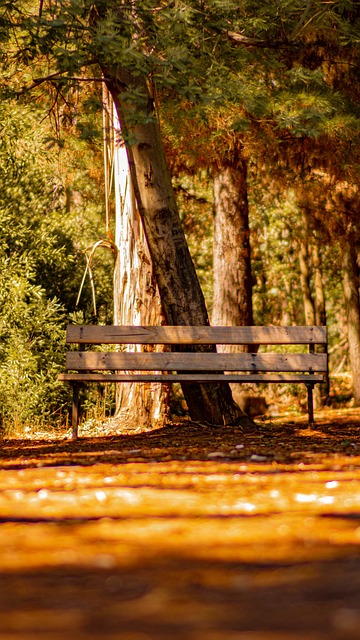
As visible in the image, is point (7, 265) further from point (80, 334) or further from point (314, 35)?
point (314, 35)

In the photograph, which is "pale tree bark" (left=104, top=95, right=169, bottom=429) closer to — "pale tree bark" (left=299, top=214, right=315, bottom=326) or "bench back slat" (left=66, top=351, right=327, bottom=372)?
"bench back slat" (left=66, top=351, right=327, bottom=372)

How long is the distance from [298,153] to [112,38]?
5.91 meters

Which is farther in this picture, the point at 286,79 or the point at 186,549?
the point at 286,79

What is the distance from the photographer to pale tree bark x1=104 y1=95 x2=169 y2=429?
10805 mm

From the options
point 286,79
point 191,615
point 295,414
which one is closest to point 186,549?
point 191,615

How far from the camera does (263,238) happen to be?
2247 centimetres

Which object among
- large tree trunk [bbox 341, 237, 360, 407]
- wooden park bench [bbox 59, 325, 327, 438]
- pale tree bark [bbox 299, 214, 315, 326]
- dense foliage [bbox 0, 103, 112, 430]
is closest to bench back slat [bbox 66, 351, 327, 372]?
wooden park bench [bbox 59, 325, 327, 438]

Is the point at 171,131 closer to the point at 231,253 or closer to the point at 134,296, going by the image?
the point at 134,296

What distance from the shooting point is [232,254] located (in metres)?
15.4

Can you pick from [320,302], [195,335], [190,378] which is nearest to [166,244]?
[195,335]

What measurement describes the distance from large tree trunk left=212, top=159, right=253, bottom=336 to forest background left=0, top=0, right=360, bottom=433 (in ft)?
0.07

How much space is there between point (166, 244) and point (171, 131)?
332cm

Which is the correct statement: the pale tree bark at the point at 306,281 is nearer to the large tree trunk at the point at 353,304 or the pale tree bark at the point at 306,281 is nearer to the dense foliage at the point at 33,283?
the large tree trunk at the point at 353,304

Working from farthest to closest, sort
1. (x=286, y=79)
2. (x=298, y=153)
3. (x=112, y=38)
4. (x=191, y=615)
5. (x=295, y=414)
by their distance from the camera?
(x=295, y=414) < (x=298, y=153) < (x=286, y=79) < (x=112, y=38) < (x=191, y=615)
